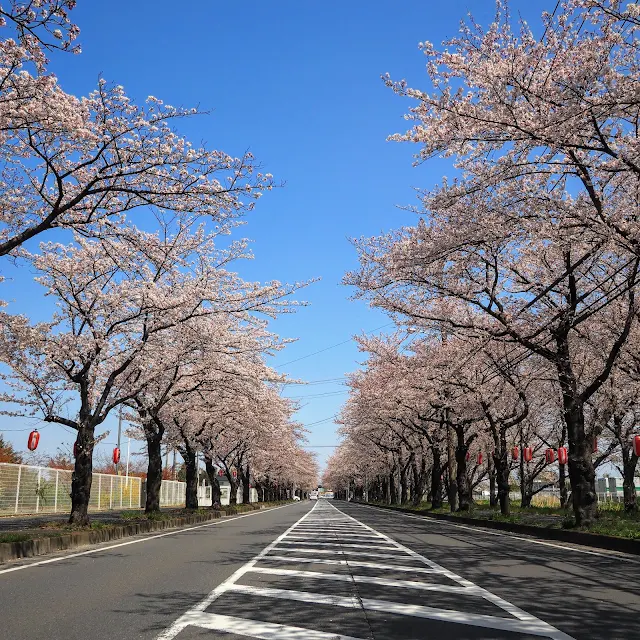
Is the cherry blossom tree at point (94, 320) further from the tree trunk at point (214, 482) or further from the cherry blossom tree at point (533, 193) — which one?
the tree trunk at point (214, 482)

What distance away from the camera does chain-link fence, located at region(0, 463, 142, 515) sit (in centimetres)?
2690

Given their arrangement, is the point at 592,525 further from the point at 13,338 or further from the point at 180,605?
the point at 13,338

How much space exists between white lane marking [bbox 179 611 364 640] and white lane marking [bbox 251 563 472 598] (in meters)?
2.71

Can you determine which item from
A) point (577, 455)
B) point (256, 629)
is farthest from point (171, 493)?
point (256, 629)

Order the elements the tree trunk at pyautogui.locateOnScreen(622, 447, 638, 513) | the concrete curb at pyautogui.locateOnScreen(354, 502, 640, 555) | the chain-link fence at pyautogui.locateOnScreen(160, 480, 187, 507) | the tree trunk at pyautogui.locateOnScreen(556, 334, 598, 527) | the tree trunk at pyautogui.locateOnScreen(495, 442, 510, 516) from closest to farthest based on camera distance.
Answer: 1. the concrete curb at pyautogui.locateOnScreen(354, 502, 640, 555)
2. the tree trunk at pyautogui.locateOnScreen(556, 334, 598, 527)
3. the tree trunk at pyautogui.locateOnScreen(495, 442, 510, 516)
4. the tree trunk at pyautogui.locateOnScreen(622, 447, 638, 513)
5. the chain-link fence at pyautogui.locateOnScreen(160, 480, 187, 507)

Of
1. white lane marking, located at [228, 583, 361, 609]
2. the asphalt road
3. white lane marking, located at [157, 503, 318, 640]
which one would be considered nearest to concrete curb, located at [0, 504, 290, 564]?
the asphalt road

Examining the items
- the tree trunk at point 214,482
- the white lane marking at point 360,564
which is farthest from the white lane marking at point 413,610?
the tree trunk at point 214,482

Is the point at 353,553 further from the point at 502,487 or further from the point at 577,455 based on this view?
the point at 502,487

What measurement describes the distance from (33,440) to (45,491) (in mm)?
4235

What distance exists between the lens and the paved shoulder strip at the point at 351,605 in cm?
529

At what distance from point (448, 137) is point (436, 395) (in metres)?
18.4

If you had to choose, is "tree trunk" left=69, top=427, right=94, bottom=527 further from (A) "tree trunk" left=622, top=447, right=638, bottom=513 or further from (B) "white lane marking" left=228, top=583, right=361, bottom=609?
(A) "tree trunk" left=622, top=447, right=638, bottom=513

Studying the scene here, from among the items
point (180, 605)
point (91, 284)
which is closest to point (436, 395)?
point (91, 284)

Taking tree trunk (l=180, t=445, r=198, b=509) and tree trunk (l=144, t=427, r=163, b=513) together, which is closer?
tree trunk (l=144, t=427, r=163, b=513)
